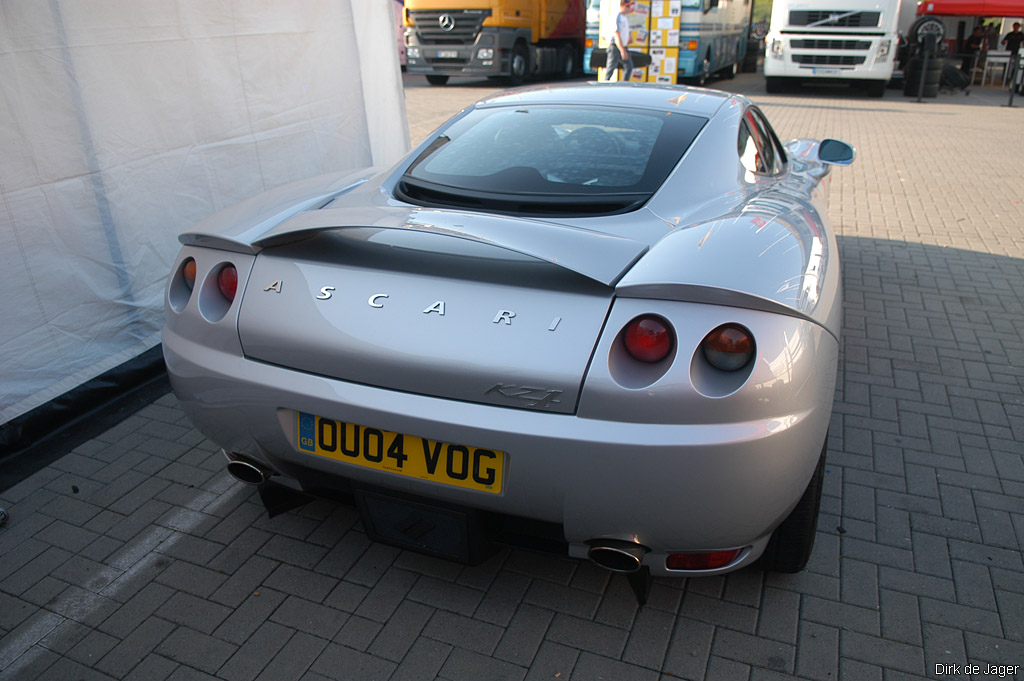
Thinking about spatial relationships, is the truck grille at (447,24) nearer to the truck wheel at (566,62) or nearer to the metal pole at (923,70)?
the truck wheel at (566,62)

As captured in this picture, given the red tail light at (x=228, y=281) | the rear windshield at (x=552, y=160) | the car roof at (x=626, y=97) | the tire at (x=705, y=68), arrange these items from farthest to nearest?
the tire at (x=705, y=68)
the car roof at (x=626, y=97)
the rear windshield at (x=552, y=160)
the red tail light at (x=228, y=281)

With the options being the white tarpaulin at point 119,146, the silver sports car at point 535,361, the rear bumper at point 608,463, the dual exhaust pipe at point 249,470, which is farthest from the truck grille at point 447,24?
the rear bumper at point 608,463

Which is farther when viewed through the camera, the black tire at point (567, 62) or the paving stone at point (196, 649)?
the black tire at point (567, 62)

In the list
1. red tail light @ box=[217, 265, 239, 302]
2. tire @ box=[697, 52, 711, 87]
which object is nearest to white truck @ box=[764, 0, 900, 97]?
tire @ box=[697, 52, 711, 87]

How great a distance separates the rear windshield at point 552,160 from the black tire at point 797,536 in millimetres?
1007

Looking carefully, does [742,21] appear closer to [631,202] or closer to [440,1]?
[440,1]

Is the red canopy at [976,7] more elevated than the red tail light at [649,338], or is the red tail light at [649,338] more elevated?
the red tail light at [649,338]

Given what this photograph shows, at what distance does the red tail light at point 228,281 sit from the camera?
226 cm

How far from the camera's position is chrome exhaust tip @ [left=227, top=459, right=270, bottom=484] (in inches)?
91.9

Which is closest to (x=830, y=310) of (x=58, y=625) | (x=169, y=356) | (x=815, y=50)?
(x=169, y=356)

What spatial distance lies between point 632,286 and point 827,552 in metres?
1.34

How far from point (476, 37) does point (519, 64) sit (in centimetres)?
141

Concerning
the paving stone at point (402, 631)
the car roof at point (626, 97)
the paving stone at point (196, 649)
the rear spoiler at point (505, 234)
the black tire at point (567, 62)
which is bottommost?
the black tire at point (567, 62)

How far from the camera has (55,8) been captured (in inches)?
134
